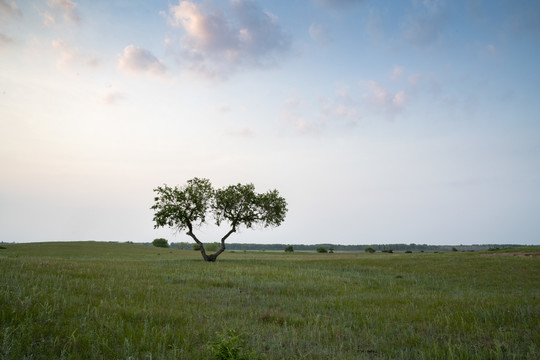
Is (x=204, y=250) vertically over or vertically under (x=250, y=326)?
under

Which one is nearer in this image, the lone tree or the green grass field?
the green grass field

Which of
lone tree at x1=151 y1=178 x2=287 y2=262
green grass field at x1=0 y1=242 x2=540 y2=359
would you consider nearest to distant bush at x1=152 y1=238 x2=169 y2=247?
lone tree at x1=151 y1=178 x2=287 y2=262

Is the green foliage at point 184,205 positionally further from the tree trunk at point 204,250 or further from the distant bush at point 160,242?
the distant bush at point 160,242

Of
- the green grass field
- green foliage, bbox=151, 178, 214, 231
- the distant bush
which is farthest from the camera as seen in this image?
the distant bush

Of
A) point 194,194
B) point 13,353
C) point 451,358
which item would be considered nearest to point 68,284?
point 13,353

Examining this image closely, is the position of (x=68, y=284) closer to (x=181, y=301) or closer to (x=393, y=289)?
(x=181, y=301)

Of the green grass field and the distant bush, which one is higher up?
the green grass field

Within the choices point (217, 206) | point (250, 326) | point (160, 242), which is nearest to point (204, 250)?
point (217, 206)

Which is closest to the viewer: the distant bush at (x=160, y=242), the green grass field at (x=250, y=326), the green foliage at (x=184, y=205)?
the green grass field at (x=250, y=326)

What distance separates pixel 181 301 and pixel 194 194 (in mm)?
33959

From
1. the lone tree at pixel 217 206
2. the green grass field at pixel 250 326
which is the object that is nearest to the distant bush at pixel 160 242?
the lone tree at pixel 217 206

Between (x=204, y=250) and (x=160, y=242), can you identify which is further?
(x=160, y=242)

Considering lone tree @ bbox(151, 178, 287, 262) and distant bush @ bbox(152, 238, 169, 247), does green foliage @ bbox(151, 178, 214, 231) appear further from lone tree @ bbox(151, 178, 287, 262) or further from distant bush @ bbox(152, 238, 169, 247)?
distant bush @ bbox(152, 238, 169, 247)

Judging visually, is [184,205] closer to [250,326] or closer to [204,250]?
[204,250]
